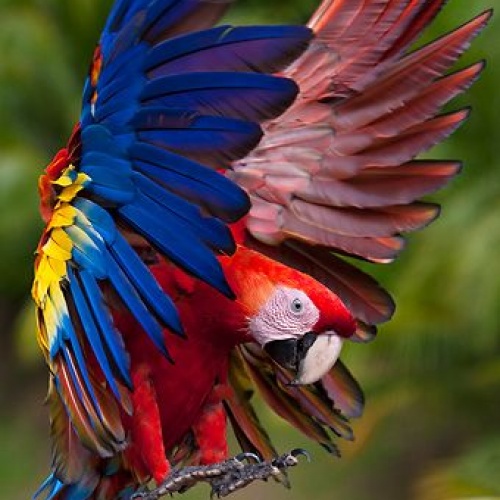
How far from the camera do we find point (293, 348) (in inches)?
81.6

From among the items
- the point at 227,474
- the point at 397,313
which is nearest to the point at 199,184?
the point at 227,474

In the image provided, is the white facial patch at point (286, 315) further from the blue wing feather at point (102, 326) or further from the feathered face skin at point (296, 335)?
the blue wing feather at point (102, 326)

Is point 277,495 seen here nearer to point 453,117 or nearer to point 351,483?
point 351,483

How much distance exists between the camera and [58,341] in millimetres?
2064

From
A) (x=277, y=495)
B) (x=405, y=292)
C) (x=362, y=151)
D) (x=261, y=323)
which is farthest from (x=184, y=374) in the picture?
(x=277, y=495)

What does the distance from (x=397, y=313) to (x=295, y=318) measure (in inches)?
95.7

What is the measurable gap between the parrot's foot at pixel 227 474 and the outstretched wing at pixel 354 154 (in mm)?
340

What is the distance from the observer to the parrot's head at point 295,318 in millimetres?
2045

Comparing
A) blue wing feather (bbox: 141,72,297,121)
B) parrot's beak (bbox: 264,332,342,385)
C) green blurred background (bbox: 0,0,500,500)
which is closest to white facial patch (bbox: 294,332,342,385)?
parrot's beak (bbox: 264,332,342,385)

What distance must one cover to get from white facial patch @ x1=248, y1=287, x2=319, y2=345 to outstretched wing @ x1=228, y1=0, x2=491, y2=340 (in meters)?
0.26

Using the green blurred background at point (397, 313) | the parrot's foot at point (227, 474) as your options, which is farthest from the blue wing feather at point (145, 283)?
the green blurred background at point (397, 313)

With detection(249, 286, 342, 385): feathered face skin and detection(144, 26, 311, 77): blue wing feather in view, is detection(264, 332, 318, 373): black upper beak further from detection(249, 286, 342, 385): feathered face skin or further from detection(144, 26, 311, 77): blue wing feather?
detection(144, 26, 311, 77): blue wing feather

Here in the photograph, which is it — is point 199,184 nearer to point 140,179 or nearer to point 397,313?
point 140,179

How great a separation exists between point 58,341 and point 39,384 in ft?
15.5
